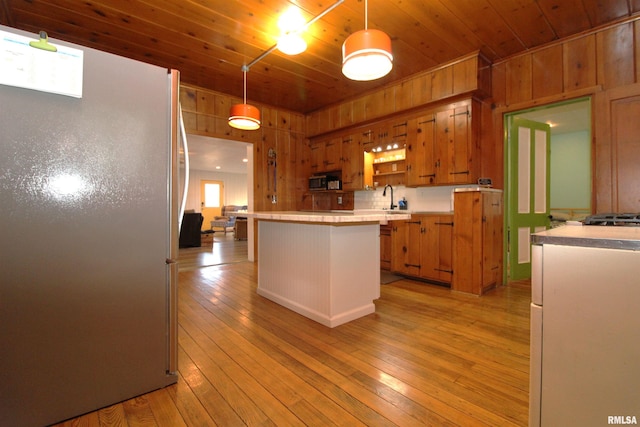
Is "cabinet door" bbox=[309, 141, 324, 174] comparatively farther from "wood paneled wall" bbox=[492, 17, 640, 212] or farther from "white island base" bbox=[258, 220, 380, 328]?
"wood paneled wall" bbox=[492, 17, 640, 212]

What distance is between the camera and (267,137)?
5262mm

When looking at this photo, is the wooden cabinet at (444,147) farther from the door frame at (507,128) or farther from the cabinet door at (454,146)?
the door frame at (507,128)

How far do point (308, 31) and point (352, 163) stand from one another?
227 cm

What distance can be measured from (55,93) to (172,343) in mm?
1390

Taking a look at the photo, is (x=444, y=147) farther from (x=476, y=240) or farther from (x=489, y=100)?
(x=476, y=240)

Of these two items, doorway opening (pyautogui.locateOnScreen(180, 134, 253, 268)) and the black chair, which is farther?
the black chair

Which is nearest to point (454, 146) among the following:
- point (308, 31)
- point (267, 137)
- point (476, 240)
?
point (476, 240)

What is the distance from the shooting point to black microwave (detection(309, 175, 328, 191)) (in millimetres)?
5270

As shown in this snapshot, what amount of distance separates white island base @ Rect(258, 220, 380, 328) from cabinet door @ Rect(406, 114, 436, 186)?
153cm

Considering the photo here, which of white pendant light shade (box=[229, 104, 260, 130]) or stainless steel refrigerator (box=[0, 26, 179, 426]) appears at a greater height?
white pendant light shade (box=[229, 104, 260, 130])

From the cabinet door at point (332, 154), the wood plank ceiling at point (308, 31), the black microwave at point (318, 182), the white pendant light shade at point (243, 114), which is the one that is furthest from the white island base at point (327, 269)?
the cabinet door at point (332, 154)

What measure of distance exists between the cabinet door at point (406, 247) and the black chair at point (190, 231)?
5.44 m

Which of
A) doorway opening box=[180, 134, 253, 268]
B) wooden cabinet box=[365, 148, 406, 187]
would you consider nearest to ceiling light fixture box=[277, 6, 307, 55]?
wooden cabinet box=[365, 148, 406, 187]

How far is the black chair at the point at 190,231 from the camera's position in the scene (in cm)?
732
